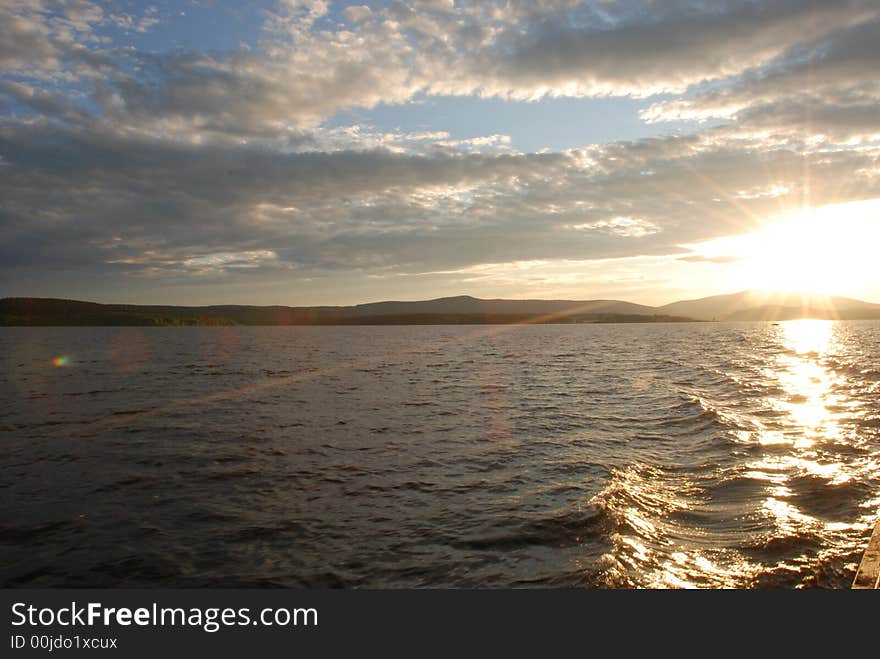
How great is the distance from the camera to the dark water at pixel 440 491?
402 inches

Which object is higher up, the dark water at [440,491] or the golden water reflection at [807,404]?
the dark water at [440,491]

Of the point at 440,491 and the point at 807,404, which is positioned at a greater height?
the point at 440,491

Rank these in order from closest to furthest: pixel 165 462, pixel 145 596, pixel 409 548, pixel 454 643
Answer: pixel 454 643
pixel 145 596
pixel 409 548
pixel 165 462

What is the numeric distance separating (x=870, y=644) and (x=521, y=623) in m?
4.30

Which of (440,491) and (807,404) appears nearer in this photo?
(440,491)

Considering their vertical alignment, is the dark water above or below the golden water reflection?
above

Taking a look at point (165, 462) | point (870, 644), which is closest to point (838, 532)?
point (870, 644)

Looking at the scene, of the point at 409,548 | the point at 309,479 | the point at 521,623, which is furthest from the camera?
the point at 309,479

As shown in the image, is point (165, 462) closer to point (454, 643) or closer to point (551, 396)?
point (454, 643)

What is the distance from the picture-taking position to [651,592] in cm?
818

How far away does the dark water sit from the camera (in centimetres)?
1022

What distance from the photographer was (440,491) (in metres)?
15.1

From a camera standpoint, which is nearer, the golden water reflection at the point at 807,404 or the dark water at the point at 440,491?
the dark water at the point at 440,491

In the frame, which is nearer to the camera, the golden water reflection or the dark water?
the dark water
